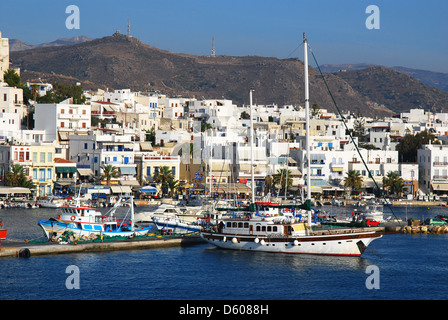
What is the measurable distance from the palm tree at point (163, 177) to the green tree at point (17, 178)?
13180 millimetres

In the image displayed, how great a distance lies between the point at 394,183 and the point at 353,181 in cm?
467

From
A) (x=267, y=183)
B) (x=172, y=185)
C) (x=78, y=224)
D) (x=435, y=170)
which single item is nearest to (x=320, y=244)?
(x=78, y=224)

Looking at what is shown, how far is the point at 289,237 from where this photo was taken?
153 ft

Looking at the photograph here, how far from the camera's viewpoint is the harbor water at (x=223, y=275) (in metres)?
36.9

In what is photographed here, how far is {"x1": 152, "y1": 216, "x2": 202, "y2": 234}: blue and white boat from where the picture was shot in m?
55.8

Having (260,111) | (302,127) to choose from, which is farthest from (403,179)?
(260,111)

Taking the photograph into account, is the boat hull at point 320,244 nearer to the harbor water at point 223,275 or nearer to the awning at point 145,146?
the harbor water at point 223,275

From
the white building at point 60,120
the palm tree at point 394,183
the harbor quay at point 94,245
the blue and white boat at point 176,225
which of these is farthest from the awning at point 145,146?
the harbor quay at point 94,245

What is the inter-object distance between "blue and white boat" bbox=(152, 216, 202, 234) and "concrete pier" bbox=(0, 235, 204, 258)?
13.7ft

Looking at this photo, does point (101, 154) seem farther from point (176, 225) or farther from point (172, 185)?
point (176, 225)

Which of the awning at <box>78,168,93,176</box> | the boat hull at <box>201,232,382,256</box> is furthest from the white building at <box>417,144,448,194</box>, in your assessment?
the boat hull at <box>201,232,382,256</box>

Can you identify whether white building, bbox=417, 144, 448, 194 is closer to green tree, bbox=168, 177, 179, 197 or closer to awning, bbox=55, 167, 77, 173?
green tree, bbox=168, 177, 179, 197

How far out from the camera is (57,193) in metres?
80.6
